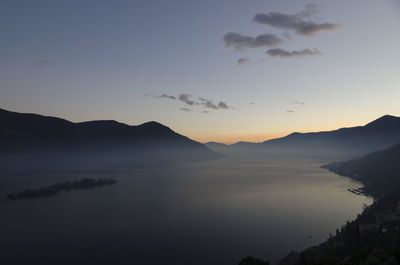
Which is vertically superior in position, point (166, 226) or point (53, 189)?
point (53, 189)

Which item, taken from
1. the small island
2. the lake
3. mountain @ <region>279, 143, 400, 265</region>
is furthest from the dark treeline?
the small island

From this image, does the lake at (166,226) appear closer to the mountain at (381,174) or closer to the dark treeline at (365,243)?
the dark treeline at (365,243)

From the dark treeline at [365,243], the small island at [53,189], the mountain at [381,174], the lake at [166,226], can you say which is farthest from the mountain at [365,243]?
the small island at [53,189]

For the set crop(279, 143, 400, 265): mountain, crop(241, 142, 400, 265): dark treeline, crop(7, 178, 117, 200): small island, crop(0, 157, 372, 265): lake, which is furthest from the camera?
crop(7, 178, 117, 200): small island

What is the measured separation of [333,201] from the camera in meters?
111

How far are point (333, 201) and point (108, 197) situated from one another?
344ft

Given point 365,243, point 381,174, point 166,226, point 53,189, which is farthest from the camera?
point 381,174

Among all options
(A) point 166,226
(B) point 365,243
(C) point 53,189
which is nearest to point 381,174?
(B) point 365,243

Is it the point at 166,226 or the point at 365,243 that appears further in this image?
the point at 166,226

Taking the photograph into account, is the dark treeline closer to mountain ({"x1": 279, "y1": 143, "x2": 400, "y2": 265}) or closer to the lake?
mountain ({"x1": 279, "y1": 143, "x2": 400, "y2": 265})

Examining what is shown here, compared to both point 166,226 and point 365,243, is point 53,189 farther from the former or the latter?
point 365,243

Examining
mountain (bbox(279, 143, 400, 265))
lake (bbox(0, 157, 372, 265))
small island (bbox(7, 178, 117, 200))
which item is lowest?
lake (bbox(0, 157, 372, 265))

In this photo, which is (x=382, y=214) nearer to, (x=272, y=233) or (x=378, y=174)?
(x=272, y=233)

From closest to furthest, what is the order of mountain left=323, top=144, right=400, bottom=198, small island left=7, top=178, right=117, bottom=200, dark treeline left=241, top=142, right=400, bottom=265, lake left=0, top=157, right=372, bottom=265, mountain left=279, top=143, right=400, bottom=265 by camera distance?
dark treeline left=241, top=142, right=400, bottom=265
mountain left=279, top=143, right=400, bottom=265
lake left=0, top=157, right=372, bottom=265
small island left=7, top=178, right=117, bottom=200
mountain left=323, top=144, right=400, bottom=198
